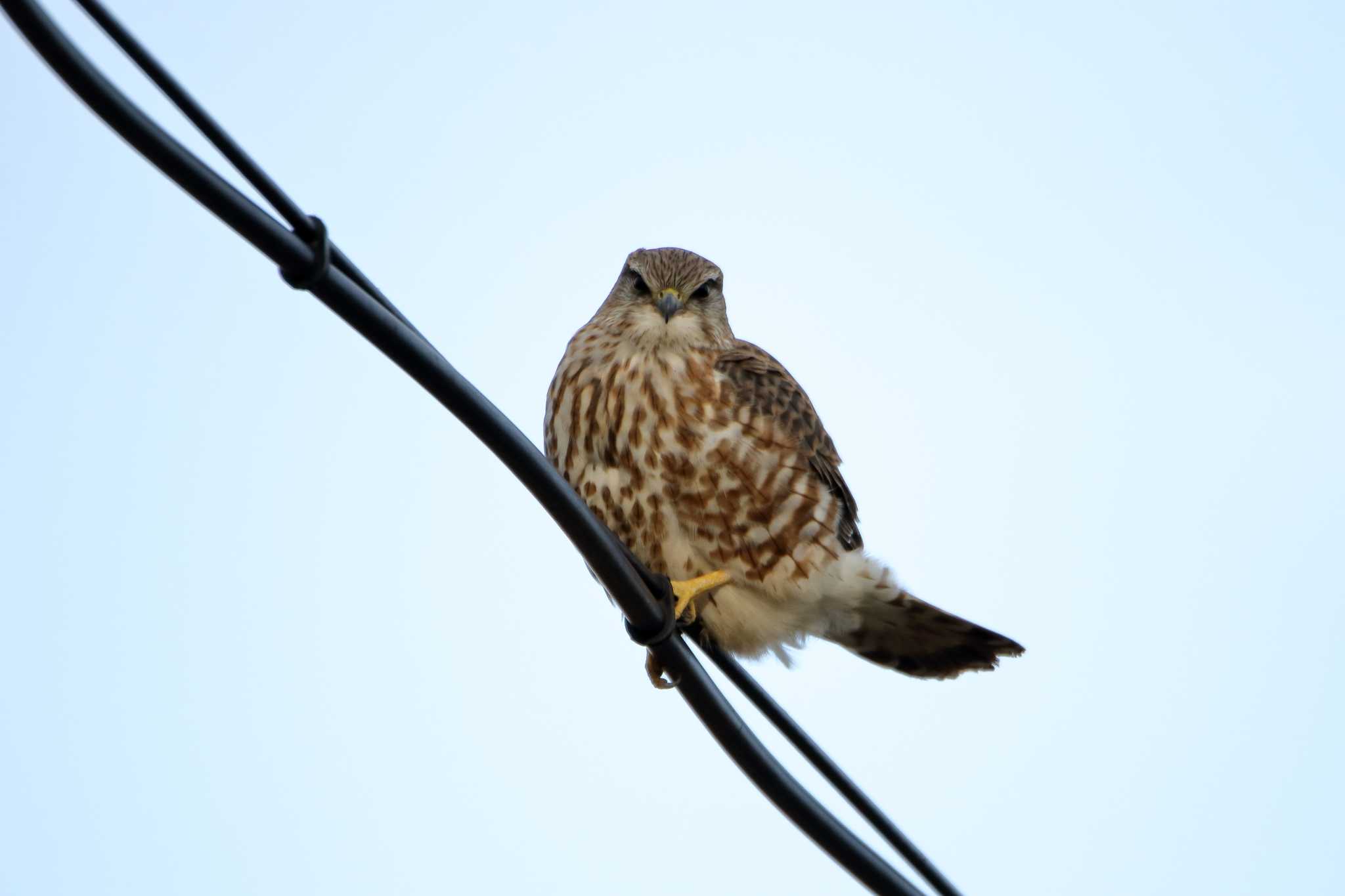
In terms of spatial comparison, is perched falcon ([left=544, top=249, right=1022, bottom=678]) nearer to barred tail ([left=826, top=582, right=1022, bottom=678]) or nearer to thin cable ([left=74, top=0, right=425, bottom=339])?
barred tail ([left=826, top=582, right=1022, bottom=678])

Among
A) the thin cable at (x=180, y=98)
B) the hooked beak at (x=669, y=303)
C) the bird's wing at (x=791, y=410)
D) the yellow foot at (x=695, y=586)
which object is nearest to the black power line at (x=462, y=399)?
the thin cable at (x=180, y=98)

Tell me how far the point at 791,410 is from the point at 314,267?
2.17 meters

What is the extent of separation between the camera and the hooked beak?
3.71 meters

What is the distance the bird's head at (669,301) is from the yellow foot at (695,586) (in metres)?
0.62

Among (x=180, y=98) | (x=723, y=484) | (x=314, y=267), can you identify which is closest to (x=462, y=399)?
(x=314, y=267)

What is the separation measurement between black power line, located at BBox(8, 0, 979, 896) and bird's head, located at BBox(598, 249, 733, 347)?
1.19 meters

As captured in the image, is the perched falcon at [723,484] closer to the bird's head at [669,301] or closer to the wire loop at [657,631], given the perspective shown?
the bird's head at [669,301]

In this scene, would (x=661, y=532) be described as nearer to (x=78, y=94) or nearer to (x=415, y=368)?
(x=415, y=368)

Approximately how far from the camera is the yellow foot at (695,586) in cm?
345

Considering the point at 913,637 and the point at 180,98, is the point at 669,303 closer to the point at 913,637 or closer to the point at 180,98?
the point at 913,637

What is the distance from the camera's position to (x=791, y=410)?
3707 millimetres

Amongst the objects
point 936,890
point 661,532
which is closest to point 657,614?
point 936,890

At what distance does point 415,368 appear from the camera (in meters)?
1.83

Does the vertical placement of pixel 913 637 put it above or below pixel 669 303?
below
